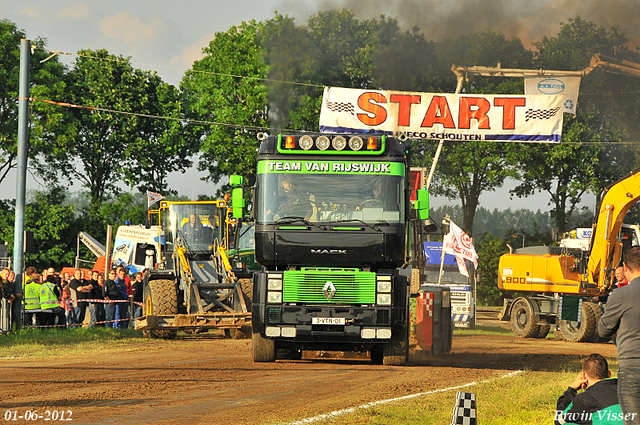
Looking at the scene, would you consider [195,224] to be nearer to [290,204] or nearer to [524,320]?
[290,204]

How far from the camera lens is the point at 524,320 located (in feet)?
85.3

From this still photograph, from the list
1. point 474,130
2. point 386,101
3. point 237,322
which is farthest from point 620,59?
point 237,322

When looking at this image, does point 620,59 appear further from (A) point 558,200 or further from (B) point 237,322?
(B) point 237,322

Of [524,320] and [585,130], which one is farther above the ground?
[585,130]

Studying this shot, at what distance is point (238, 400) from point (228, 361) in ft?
14.7

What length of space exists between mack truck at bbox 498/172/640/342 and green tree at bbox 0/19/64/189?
27244 mm

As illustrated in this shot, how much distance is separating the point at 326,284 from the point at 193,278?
6730 millimetres

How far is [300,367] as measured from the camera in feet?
43.1

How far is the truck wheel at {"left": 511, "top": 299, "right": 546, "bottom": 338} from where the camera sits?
25.4 meters

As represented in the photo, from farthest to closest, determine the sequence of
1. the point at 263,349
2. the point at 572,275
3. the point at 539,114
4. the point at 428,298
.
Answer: the point at 539,114 → the point at 572,275 → the point at 428,298 → the point at 263,349

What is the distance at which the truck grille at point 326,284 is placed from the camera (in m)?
12.3

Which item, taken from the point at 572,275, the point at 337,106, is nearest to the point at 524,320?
the point at 572,275

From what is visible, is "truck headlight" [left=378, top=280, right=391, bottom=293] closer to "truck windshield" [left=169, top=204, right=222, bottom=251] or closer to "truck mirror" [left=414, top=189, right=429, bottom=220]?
"truck mirror" [left=414, top=189, right=429, bottom=220]

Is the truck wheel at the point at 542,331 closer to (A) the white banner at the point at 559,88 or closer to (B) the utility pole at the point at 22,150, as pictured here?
(A) the white banner at the point at 559,88
